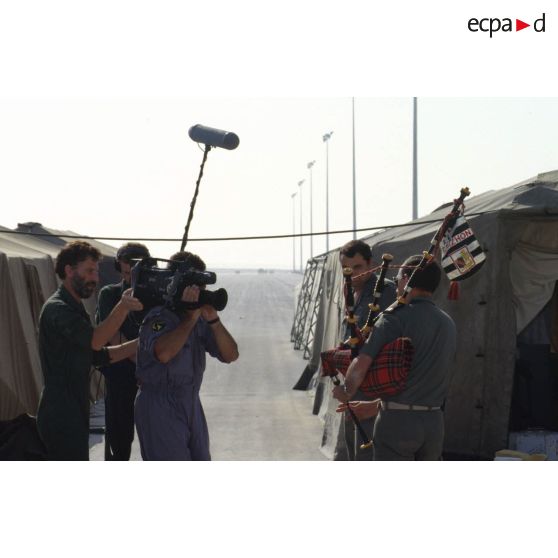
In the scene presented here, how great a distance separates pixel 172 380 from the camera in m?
4.74

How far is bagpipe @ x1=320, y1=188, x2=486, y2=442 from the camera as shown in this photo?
4.77m

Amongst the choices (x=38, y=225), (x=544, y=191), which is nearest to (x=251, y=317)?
(x=38, y=225)

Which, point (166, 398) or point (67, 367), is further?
point (67, 367)

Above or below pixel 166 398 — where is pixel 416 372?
above

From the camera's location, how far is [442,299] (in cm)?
875

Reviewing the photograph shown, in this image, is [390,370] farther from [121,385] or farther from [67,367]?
[121,385]

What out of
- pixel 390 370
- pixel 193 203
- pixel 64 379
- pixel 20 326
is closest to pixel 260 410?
pixel 20 326

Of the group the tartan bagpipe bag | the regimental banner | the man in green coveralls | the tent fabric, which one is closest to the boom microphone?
the man in green coveralls

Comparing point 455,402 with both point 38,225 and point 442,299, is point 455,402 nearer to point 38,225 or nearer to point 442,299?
point 442,299

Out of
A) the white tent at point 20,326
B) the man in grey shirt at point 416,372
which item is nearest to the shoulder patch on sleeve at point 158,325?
the man in grey shirt at point 416,372

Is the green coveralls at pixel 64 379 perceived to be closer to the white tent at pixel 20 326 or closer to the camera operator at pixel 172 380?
the camera operator at pixel 172 380

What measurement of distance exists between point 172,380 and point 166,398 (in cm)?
11

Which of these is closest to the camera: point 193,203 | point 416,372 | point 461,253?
point 416,372

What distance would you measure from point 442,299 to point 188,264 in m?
4.49
